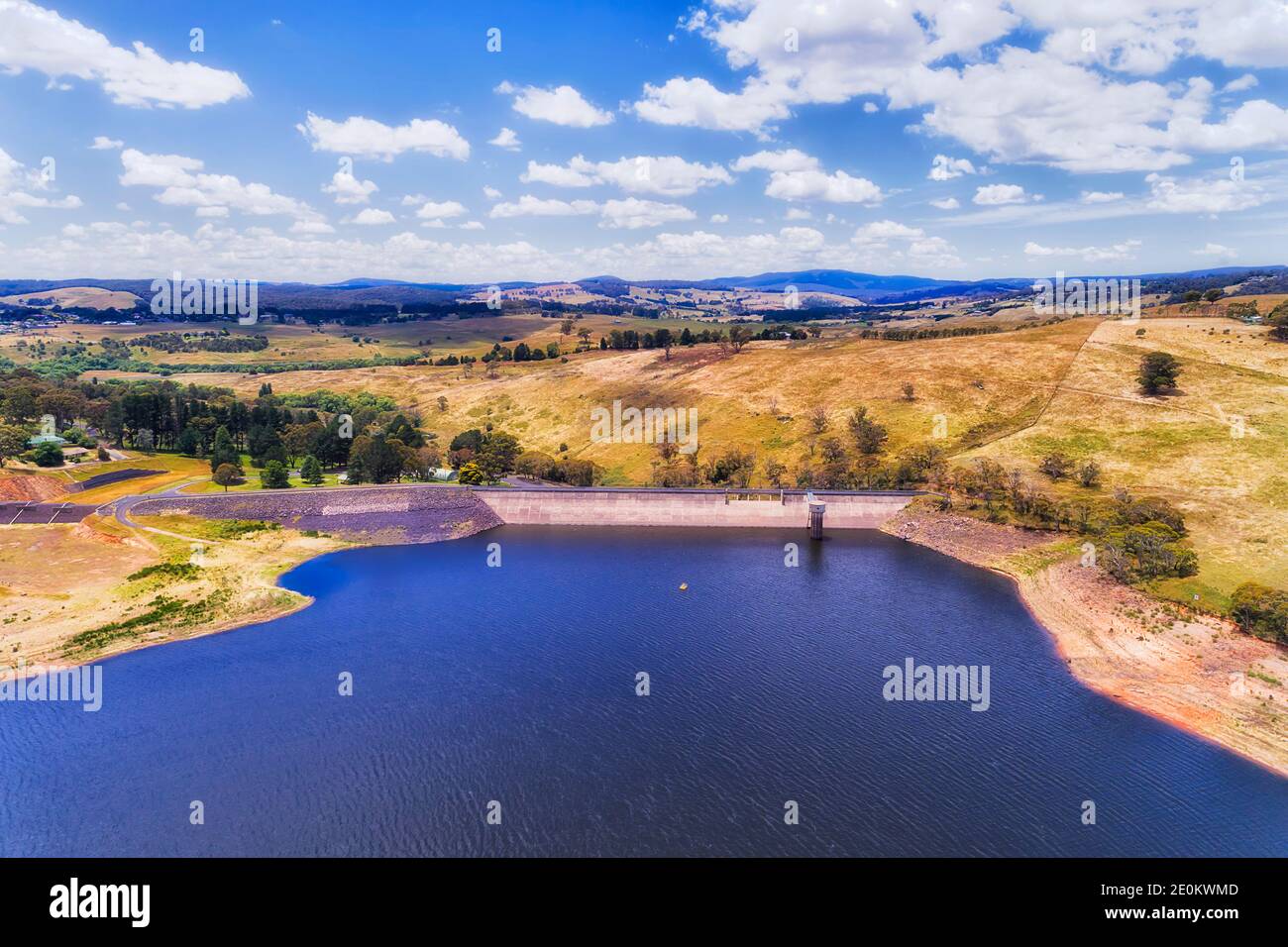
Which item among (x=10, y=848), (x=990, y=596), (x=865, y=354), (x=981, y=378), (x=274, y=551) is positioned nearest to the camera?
(x=10, y=848)

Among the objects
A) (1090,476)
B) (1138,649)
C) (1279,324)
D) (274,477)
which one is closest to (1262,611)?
(1138,649)

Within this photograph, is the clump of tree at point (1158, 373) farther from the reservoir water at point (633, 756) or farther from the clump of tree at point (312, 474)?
the clump of tree at point (312, 474)

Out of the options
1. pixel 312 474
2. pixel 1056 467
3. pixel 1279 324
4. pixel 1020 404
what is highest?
A: pixel 1279 324

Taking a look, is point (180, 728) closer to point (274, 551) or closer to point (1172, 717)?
point (274, 551)

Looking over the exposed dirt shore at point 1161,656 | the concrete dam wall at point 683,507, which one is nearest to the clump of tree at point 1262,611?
the exposed dirt shore at point 1161,656

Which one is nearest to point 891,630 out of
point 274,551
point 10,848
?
point 10,848

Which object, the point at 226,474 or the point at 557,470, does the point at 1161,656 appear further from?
the point at 226,474

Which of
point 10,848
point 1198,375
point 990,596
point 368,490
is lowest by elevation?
point 10,848
